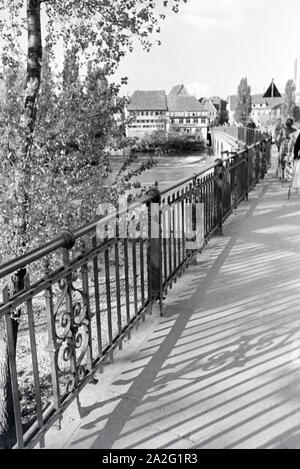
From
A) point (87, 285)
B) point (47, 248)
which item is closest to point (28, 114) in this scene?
point (87, 285)

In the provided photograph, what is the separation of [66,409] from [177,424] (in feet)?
2.40

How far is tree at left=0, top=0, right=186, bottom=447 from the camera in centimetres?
643

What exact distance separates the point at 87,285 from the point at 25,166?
12.1ft

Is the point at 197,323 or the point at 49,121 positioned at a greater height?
the point at 49,121

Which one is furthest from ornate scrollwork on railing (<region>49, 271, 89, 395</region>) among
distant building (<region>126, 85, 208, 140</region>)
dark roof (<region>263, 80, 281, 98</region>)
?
distant building (<region>126, 85, 208, 140</region>)

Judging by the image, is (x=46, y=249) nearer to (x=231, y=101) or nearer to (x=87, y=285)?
(x=87, y=285)

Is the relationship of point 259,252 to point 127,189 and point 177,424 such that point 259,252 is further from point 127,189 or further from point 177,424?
point 177,424

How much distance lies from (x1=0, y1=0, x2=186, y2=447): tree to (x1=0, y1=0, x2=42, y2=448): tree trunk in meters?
0.01

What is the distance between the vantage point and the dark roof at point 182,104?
127250 mm

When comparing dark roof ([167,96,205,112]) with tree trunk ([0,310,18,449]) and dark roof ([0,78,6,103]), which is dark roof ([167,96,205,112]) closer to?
dark roof ([0,78,6,103])

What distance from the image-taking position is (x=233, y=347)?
392cm

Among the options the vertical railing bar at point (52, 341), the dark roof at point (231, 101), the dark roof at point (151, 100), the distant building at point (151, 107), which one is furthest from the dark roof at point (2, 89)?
the dark roof at point (231, 101)
